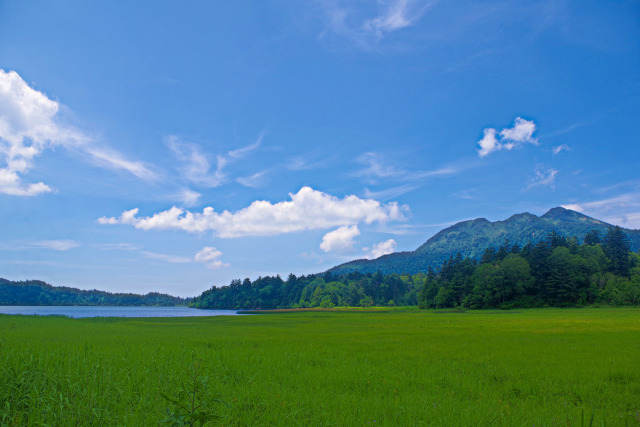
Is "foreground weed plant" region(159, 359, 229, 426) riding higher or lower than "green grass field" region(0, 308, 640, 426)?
higher

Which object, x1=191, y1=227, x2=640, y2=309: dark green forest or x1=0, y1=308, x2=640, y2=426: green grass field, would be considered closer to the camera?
x1=0, y1=308, x2=640, y2=426: green grass field

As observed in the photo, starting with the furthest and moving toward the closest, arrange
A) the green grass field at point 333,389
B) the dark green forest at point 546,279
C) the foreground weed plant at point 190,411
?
the dark green forest at point 546,279, the green grass field at point 333,389, the foreground weed plant at point 190,411

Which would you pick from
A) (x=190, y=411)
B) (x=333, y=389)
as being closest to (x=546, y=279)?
(x=333, y=389)

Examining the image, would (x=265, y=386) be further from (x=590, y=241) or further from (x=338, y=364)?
(x=590, y=241)

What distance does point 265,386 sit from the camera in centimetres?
843

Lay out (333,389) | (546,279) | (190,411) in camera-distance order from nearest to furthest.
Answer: (190,411) → (333,389) → (546,279)

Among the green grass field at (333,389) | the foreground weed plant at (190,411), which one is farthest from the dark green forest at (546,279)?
the foreground weed plant at (190,411)

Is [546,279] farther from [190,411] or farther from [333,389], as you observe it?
[190,411]

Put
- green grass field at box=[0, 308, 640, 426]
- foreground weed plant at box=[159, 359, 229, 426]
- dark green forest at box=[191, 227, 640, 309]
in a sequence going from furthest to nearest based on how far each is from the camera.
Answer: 1. dark green forest at box=[191, 227, 640, 309]
2. green grass field at box=[0, 308, 640, 426]
3. foreground weed plant at box=[159, 359, 229, 426]

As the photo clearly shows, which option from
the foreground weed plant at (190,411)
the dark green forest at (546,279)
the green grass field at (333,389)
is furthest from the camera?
the dark green forest at (546,279)

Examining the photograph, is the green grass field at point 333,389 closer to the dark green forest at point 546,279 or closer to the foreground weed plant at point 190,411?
the foreground weed plant at point 190,411

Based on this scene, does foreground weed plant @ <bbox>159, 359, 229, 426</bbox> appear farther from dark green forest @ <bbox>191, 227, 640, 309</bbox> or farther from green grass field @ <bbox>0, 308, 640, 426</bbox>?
dark green forest @ <bbox>191, 227, 640, 309</bbox>

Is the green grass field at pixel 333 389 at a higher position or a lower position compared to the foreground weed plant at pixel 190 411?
lower

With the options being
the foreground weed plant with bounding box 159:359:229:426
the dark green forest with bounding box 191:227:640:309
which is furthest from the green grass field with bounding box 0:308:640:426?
the dark green forest with bounding box 191:227:640:309
